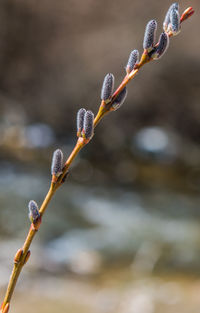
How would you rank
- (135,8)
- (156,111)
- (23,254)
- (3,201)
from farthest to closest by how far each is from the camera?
(156,111), (135,8), (3,201), (23,254)

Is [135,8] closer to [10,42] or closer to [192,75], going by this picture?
[192,75]

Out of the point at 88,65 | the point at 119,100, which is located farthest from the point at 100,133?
the point at 119,100

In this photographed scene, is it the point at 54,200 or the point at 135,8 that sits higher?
the point at 135,8

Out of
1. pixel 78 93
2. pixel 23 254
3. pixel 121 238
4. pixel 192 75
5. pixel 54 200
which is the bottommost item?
pixel 23 254

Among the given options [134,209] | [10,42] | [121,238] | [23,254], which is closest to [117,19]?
[10,42]

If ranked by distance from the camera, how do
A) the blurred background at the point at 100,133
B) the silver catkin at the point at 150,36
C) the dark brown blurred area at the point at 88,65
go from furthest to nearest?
the dark brown blurred area at the point at 88,65 < the blurred background at the point at 100,133 < the silver catkin at the point at 150,36

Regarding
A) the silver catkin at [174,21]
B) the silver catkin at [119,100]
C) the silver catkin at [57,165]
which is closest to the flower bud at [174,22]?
the silver catkin at [174,21]

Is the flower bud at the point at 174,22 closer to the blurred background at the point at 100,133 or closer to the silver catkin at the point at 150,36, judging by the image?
the silver catkin at the point at 150,36
